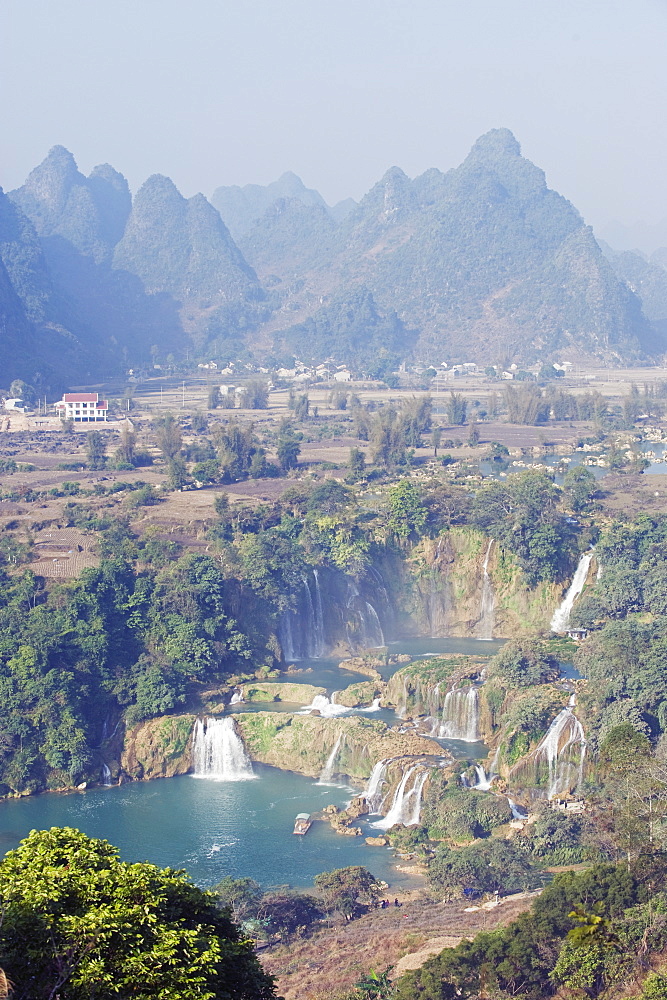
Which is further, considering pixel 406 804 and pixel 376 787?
pixel 376 787

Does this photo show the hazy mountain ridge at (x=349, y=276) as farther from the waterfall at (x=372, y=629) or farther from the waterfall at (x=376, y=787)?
the waterfall at (x=376, y=787)

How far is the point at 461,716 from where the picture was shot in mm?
34281

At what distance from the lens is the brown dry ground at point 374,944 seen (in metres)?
21.9

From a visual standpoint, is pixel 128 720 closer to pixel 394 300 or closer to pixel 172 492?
pixel 172 492

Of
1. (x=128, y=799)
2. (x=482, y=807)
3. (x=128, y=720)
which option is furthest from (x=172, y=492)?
(x=482, y=807)

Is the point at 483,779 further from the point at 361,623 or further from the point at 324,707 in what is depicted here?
the point at 361,623

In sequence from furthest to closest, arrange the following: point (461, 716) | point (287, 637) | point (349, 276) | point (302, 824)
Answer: point (349, 276)
point (287, 637)
point (461, 716)
point (302, 824)

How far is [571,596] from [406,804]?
1493 cm

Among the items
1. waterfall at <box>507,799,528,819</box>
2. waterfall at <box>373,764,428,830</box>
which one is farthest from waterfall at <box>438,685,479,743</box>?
waterfall at <box>507,799,528,819</box>

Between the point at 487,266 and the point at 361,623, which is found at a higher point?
the point at 487,266

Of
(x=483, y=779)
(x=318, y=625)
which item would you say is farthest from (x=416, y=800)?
(x=318, y=625)

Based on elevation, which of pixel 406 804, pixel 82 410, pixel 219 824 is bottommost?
pixel 219 824

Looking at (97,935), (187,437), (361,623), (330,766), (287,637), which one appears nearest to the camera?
(97,935)

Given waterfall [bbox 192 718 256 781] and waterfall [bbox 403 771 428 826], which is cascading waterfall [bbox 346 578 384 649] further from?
waterfall [bbox 403 771 428 826]
